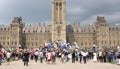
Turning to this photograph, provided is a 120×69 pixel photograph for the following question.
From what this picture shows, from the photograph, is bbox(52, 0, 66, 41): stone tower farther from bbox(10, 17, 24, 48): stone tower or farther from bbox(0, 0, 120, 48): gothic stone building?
bbox(10, 17, 24, 48): stone tower

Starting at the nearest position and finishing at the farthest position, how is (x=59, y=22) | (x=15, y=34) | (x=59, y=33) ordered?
(x=59, y=22) < (x=59, y=33) < (x=15, y=34)

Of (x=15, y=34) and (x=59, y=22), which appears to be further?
(x=15, y=34)

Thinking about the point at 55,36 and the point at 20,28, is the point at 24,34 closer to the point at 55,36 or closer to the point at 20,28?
the point at 20,28

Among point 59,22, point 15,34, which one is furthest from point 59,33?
point 15,34

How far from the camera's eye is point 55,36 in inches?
5728

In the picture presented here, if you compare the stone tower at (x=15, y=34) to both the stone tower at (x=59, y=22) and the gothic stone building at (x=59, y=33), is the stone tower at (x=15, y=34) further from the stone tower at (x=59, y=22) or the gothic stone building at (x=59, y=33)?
the stone tower at (x=59, y=22)

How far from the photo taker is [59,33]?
144875 mm

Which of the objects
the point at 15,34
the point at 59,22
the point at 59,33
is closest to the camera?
the point at 59,22

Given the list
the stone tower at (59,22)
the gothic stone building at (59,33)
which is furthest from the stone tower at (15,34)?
the stone tower at (59,22)

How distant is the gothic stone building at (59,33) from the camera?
145 metres

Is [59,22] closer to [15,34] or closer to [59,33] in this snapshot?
[59,33]

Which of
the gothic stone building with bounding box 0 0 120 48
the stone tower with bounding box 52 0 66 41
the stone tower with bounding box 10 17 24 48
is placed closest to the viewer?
the stone tower with bounding box 52 0 66 41

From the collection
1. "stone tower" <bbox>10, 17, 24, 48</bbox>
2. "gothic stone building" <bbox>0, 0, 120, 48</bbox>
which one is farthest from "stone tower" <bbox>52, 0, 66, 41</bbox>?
"stone tower" <bbox>10, 17, 24, 48</bbox>

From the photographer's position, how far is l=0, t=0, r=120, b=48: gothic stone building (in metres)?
145
